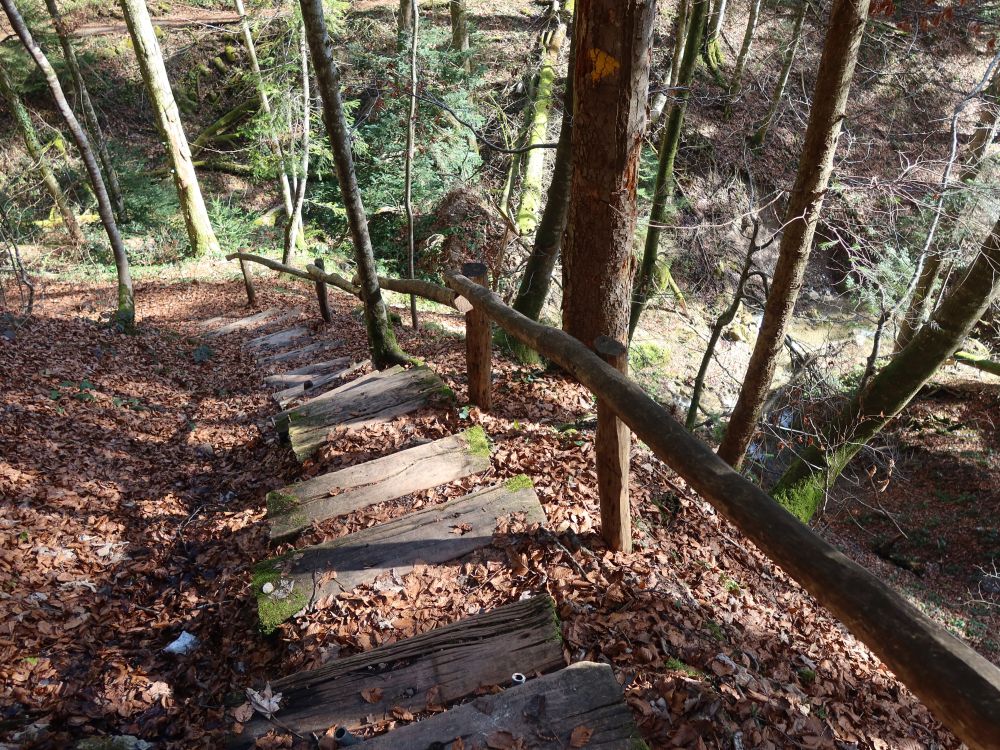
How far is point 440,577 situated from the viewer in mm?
3146

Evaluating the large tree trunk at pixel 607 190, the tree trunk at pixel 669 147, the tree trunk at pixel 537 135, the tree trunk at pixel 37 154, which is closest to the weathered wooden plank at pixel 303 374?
the tree trunk at pixel 669 147

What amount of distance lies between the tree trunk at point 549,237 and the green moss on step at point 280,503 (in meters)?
3.36

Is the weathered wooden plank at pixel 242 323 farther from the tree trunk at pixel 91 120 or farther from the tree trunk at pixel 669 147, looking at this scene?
the tree trunk at pixel 91 120

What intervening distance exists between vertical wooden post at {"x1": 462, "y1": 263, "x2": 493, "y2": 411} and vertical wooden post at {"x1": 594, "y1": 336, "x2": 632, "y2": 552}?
1814mm

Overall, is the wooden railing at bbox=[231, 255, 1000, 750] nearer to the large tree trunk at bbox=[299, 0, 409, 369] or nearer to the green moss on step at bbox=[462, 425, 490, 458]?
the green moss on step at bbox=[462, 425, 490, 458]

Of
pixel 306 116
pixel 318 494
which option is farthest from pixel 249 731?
pixel 306 116

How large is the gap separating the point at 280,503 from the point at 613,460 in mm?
2362

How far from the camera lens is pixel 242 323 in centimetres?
1099

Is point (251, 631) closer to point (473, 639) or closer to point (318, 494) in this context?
point (318, 494)

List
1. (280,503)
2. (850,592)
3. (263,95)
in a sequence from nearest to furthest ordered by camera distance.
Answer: (850,592) → (280,503) → (263,95)

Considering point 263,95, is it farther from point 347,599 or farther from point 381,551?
point 347,599

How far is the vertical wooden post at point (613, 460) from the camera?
3.03 m

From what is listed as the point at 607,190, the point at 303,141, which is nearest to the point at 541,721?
the point at 607,190

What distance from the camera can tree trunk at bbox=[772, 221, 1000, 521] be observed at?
5.41 m
